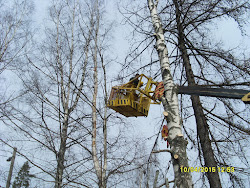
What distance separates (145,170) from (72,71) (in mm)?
4227

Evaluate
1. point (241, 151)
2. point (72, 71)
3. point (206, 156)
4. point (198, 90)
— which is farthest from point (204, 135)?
point (72, 71)

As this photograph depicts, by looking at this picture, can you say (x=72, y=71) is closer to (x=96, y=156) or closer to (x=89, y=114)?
(x=89, y=114)

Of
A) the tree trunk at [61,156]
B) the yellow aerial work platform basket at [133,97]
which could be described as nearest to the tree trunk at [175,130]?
the yellow aerial work platform basket at [133,97]

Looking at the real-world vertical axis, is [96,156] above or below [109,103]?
below

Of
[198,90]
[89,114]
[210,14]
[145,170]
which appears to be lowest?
[145,170]

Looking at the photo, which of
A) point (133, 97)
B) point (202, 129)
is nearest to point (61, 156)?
point (133, 97)

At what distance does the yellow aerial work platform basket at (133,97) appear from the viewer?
15.8 ft

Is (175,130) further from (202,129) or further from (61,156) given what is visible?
(61,156)

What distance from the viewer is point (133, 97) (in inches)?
201

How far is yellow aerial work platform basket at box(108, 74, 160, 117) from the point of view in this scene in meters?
4.81

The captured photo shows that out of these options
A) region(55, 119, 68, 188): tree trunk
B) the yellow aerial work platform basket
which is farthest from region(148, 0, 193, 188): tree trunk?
region(55, 119, 68, 188): tree trunk

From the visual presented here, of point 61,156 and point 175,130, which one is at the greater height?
point 61,156

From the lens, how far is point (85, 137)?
6613 millimetres

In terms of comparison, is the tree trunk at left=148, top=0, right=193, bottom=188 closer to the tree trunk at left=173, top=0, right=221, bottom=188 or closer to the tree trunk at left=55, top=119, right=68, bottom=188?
the tree trunk at left=173, top=0, right=221, bottom=188
